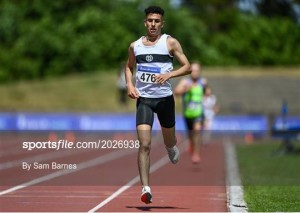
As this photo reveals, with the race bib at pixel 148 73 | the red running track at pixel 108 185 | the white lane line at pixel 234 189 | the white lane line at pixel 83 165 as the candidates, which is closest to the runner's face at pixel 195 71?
the red running track at pixel 108 185

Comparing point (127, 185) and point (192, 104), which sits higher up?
point (192, 104)

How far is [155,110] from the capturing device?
10.6 metres

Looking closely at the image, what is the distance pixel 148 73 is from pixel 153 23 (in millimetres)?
534

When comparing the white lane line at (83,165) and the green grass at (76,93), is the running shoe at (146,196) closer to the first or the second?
the white lane line at (83,165)

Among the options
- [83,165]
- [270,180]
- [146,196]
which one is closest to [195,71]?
[83,165]

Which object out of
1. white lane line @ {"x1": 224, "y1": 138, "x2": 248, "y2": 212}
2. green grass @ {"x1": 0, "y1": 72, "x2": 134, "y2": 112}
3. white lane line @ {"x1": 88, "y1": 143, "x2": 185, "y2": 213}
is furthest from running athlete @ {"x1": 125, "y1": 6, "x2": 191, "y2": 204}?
green grass @ {"x1": 0, "y1": 72, "x2": 134, "y2": 112}

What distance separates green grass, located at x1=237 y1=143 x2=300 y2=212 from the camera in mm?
10691

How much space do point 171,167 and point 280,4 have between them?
67141 millimetres

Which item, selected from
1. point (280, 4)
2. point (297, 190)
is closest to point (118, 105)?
point (297, 190)

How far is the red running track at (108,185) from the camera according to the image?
34.6 feet

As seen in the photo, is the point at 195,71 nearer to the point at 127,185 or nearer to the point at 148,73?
the point at 127,185

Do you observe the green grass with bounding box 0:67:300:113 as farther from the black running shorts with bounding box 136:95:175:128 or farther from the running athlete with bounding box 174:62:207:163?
the black running shorts with bounding box 136:95:175:128

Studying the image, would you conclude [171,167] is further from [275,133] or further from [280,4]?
[280,4]

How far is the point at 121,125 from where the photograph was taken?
37188 mm
